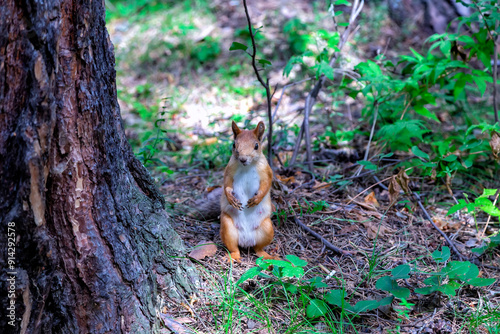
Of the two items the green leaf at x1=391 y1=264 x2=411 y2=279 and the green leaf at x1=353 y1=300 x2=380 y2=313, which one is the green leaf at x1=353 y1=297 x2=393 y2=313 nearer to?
the green leaf at x1=353 y1=300 x2=380 y2=313

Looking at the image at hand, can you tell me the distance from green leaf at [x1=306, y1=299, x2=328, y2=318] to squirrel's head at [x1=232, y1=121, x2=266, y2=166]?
0.91m

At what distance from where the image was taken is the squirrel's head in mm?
2534

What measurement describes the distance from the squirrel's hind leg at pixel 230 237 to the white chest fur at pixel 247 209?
5cm

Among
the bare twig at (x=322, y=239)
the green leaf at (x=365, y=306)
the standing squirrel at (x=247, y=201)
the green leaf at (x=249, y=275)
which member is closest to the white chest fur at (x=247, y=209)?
the standing squirrel at (x=247, y=201)

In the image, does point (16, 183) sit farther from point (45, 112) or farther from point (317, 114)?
point (317, 114)

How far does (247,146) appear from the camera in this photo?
2562 mm

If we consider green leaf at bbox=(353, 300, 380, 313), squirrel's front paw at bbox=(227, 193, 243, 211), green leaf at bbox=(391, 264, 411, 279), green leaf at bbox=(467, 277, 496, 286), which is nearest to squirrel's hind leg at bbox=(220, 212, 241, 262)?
squirrel's front paw at bbox=(227, 193, 243, 211)

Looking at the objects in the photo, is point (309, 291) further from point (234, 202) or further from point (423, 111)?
point (423, 111)

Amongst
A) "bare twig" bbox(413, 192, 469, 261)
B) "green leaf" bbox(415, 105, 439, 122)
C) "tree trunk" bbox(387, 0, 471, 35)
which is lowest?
"bare twig" bbox(413, 192, 469, 261)

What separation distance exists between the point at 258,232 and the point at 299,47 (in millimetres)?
3782

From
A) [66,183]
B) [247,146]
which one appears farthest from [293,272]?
[66,183]

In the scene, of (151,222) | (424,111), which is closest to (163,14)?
(424,111)

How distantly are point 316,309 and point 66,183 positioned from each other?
1.27m

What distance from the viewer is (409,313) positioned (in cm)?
217
